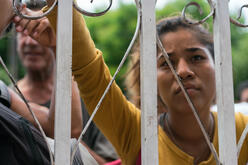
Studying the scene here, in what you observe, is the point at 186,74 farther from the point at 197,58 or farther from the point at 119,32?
the point at 119,32

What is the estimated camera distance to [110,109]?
4.42 ft

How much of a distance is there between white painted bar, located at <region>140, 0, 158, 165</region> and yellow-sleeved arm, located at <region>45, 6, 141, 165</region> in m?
0.29

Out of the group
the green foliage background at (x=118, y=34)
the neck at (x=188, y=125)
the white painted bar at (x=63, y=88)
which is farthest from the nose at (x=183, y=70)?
the green foliage background at (x=118, y=34)

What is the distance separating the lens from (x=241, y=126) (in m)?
1.51

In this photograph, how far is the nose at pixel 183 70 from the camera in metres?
1.37

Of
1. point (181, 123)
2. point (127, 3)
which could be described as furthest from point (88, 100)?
point (127, 3)

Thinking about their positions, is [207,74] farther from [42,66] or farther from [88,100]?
[42,66]

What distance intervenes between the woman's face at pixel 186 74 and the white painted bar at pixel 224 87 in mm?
424

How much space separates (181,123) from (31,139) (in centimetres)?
74

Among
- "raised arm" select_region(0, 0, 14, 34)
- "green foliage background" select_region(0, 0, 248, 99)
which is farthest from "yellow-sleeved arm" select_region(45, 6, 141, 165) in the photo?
"green foliage background" select_region(0, 0, 248, 99)

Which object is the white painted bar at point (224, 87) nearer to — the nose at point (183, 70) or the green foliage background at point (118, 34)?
the nose at point (183, 70)

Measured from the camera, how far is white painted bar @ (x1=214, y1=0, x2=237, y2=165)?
2.98 feet

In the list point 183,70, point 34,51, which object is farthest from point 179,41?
point 34,51

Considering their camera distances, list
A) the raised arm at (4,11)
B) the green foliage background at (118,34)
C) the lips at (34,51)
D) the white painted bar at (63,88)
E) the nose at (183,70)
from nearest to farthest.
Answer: the white painted bar at (63,88) → the raised arm at (4,11) → the nose at (183,70) → the lips at (34,51) → the green foliage background at (118,34)
